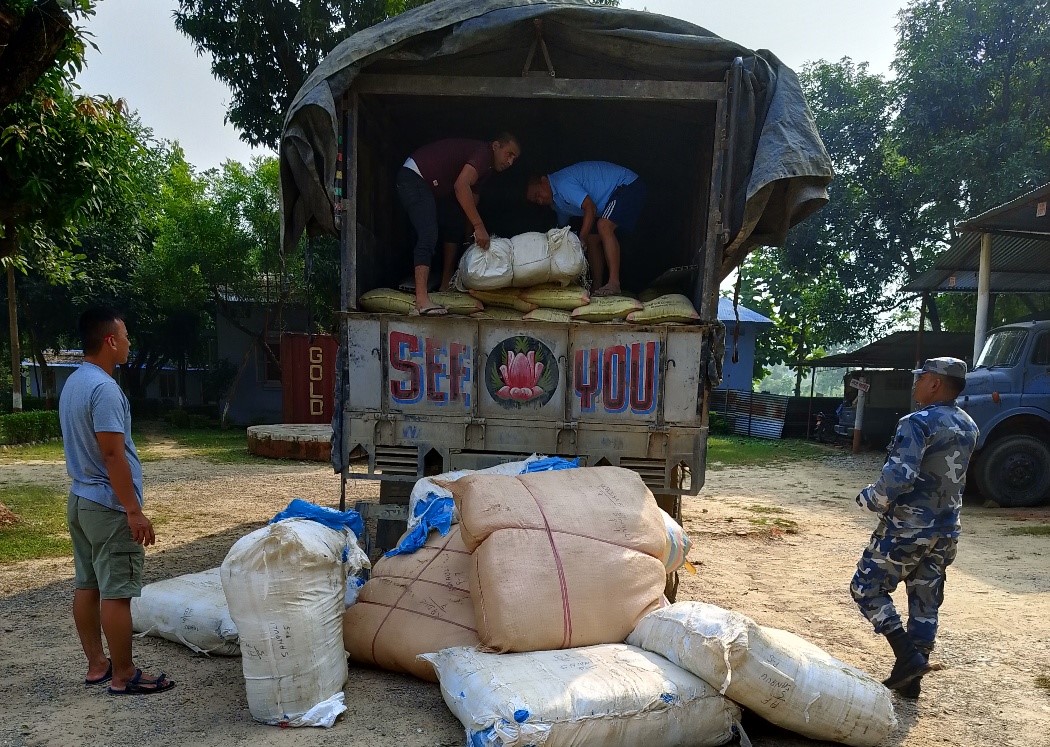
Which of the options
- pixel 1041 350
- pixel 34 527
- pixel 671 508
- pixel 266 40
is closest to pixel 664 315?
pixel 671 508

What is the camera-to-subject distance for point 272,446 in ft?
35.5

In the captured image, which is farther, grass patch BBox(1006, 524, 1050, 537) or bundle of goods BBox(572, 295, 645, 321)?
grass patch BBox(1006, 524, 1050, 537)

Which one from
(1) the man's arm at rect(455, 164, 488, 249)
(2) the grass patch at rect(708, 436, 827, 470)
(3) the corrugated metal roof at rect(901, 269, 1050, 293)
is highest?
(3) the corrugated metal roof at rect(901, 269, 1050, 293)

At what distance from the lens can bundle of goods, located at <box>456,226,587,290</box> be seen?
4.19 m

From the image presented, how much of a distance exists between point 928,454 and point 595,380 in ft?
5.45

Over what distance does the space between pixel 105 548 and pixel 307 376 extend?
1151 centimetres

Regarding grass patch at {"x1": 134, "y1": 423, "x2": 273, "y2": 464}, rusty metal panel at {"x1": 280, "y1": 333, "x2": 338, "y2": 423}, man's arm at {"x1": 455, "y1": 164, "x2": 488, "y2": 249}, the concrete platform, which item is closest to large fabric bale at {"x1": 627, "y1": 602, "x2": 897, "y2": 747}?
man's arm at {"x1": 455, "y1": 164, "x2": 488, "y2": 249}

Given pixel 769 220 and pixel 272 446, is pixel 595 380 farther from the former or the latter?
pixel 272 446

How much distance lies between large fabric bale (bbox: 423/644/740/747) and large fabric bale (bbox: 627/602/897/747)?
9cm

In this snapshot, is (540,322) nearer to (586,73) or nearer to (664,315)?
(664,315)

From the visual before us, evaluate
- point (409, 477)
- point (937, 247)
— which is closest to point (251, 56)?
point (409, 477)

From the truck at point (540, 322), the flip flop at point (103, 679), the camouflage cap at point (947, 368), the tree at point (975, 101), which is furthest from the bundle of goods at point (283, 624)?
the tree at point (975, 101)

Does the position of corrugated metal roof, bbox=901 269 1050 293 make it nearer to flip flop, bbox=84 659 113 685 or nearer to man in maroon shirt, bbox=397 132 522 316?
man in maroon shirt, bbox=397 132 522 316

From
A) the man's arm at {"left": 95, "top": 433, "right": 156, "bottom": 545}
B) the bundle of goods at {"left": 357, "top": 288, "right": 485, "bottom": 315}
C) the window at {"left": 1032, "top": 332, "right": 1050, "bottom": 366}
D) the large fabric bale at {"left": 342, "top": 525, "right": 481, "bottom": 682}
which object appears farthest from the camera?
the window at {"left": 1032, "top": 332, "right": 1050, "bottom": 366}
